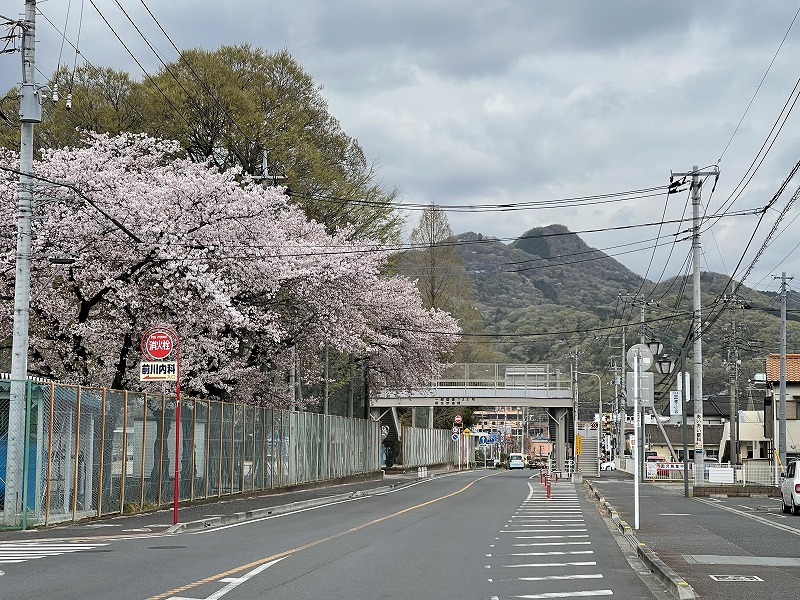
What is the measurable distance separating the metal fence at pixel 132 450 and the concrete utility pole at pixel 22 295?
0.67 feet

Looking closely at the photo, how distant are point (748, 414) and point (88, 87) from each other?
62.3 m

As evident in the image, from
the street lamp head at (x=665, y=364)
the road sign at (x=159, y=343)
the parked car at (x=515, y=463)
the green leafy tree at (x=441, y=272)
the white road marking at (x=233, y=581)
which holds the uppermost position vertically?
the green leafy tree at (x=441, y=272)

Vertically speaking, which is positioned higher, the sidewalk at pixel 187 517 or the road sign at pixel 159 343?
the road sign at pixel 159 343

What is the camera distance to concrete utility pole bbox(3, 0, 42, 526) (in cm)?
1998

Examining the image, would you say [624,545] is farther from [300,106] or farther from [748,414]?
[748,414]

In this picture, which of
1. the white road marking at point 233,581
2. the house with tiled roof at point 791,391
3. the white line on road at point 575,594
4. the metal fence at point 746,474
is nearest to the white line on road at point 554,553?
the white road marking at point 233,581

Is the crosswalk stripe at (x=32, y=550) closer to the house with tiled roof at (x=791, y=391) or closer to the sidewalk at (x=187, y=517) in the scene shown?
the sidewalk at (x=187, y=517)

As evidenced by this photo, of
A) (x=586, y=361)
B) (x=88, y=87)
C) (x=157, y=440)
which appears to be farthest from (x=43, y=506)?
(x=586, y=361)

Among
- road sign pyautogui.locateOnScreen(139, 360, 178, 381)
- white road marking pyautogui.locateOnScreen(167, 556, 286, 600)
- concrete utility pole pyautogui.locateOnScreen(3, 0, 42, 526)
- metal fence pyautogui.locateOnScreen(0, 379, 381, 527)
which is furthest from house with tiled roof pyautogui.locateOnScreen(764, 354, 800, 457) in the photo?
white road marking pyautogui.locateOnScreen(167, 556, 286, 600)

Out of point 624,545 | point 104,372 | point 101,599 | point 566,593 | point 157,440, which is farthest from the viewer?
point 104,372

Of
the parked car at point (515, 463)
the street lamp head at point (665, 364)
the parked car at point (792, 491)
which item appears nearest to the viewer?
the parked car at point (792, 491)

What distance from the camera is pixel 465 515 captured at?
26.4 meters

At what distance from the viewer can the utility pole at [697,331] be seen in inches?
1522

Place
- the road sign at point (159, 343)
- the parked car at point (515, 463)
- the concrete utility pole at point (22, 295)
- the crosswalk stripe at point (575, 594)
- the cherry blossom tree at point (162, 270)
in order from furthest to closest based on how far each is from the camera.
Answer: the parked car at point (515, 463), the cherry blossom tree at point (162, 270), the road sign at point (159, 343), the concrete utility pole at point (22, 295), the crosswalk stripe at point (575, 594)
